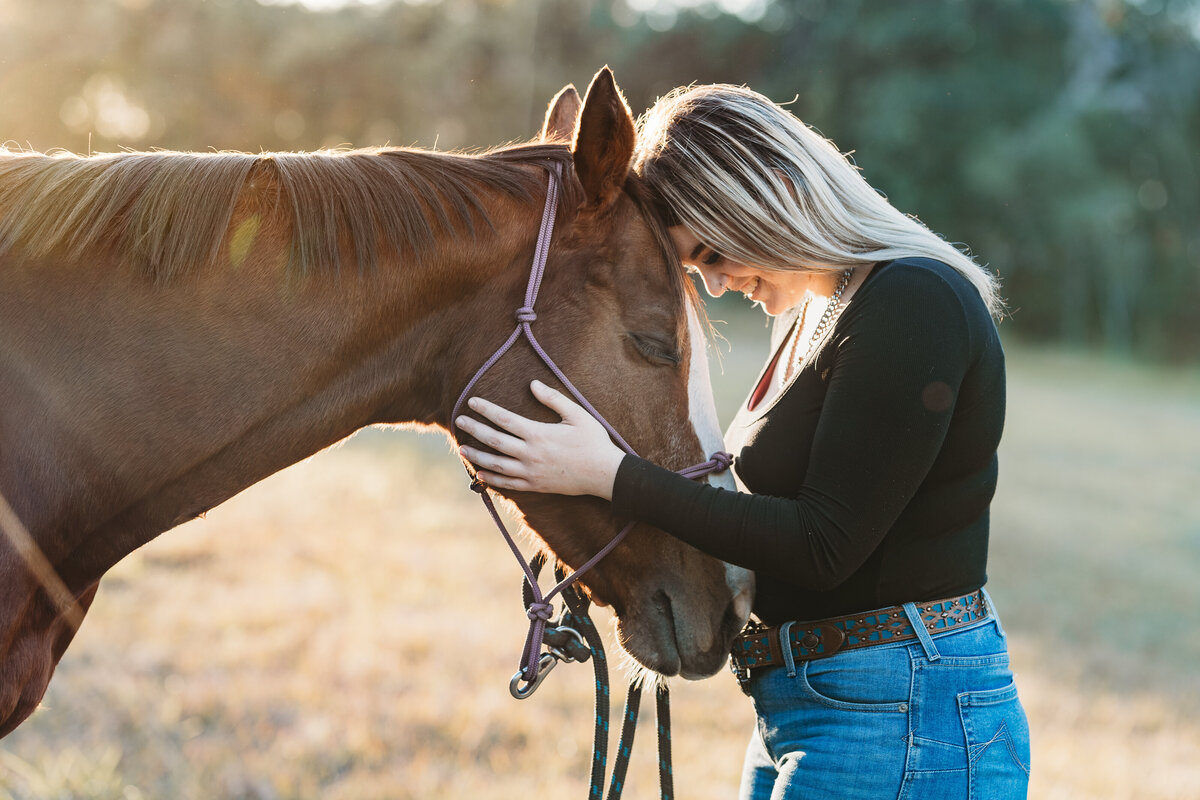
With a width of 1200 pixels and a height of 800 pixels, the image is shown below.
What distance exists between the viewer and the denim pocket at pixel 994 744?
186cm

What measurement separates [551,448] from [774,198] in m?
0.70

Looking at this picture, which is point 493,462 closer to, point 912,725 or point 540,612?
point 540,612

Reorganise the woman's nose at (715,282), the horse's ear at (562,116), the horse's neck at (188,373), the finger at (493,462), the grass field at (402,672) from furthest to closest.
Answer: the grass field at (402,672) → the horse's ear at (562,116) → the woman's nose at (715,282) → the finger at (493,462) → the horse's neck at (188,373)

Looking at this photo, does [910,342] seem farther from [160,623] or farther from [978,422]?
[160,623]

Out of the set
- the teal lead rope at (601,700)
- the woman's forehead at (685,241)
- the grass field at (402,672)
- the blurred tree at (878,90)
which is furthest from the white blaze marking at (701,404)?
the blurred tree at (878,90)

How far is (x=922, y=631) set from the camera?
6.15 feet

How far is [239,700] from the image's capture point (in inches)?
176

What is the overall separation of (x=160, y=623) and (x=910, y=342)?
16.5 feet

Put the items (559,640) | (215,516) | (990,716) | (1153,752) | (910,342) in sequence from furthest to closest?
(215,516), (1153,752), (559,640), (990,716), (910,342)

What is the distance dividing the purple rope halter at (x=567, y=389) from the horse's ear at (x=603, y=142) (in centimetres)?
9

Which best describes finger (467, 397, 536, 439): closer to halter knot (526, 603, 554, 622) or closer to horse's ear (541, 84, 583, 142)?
halter knot (526, 603, 554, 622)

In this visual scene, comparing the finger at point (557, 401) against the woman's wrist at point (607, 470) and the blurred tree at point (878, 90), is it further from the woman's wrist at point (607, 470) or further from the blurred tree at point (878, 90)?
the blurred tree at point (878, 90)

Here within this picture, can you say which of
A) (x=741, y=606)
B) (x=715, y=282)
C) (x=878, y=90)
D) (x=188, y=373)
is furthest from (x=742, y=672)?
(x=878, y=90)

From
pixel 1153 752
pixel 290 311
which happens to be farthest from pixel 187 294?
pixel 1153 752
